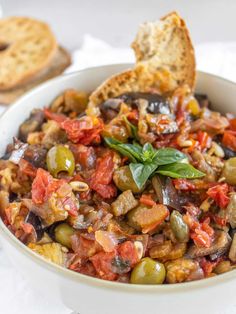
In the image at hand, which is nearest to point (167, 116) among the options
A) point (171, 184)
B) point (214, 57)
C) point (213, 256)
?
point (171, 184)

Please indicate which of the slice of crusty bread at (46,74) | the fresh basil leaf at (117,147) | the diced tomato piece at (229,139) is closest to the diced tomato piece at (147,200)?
the fresh basil leaf at (117,147)

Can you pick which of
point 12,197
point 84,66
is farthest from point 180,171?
point 84,66

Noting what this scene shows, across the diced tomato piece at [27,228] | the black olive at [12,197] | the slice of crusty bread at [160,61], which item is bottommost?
the black olive at [12,197]

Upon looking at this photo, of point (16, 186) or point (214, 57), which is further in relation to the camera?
point (214, 57)

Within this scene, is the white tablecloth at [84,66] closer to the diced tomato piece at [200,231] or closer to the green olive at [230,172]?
the diced tomato piece at [200,231]

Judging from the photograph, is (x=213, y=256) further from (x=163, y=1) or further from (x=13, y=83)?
(x=163, y=1)

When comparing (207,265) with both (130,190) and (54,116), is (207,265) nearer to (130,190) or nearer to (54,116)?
(130,190)

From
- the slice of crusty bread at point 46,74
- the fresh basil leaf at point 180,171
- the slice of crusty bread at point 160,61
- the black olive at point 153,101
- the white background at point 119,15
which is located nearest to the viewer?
the fresh basil leaf at point 180,171
